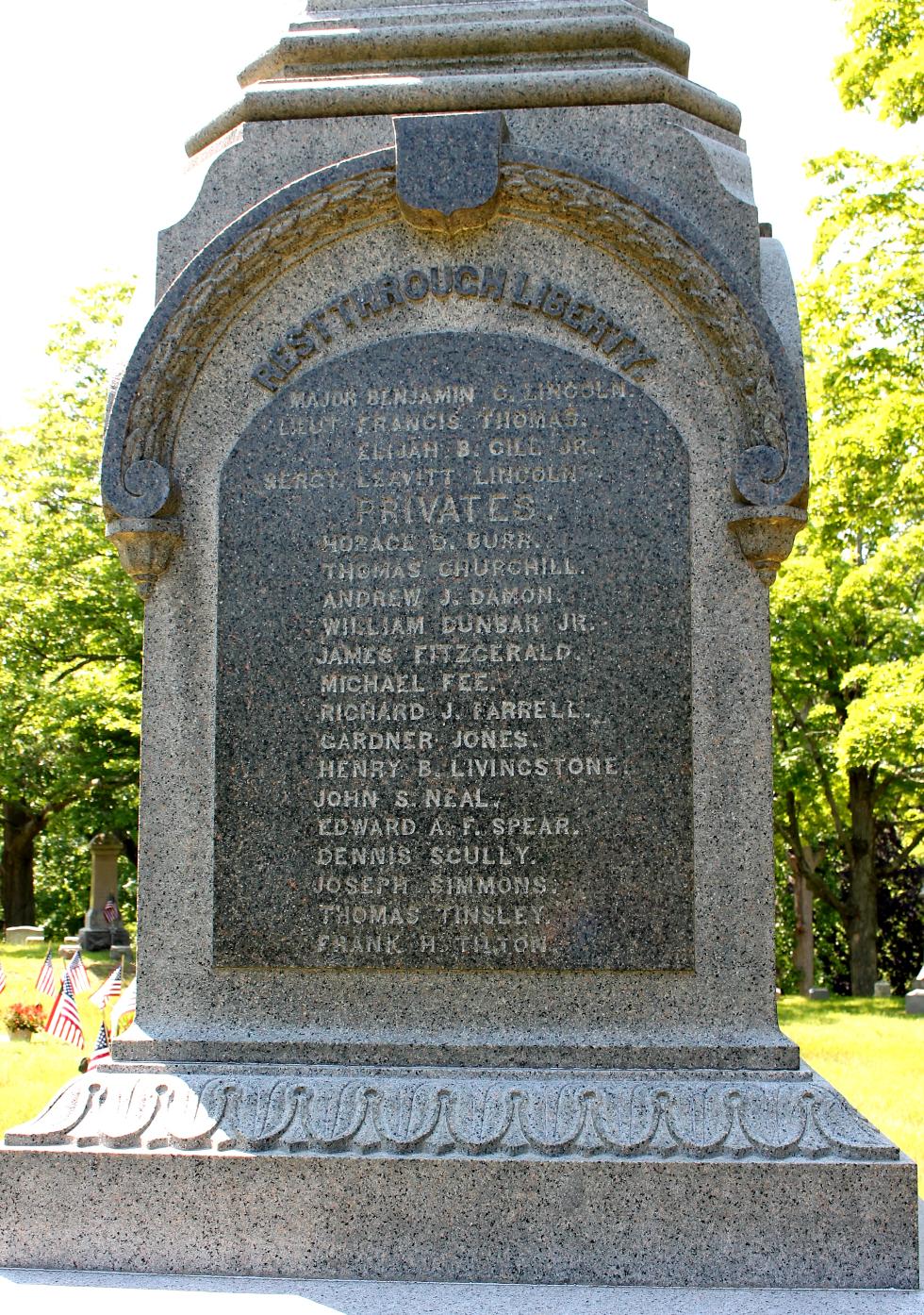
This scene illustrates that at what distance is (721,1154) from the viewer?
4484mm

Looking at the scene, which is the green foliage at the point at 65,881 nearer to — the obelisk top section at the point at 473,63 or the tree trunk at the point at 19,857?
the tree trunk at the point at 19,857

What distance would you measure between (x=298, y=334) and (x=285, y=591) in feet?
3.33

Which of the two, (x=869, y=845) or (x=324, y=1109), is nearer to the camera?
(x=324, y=1109)

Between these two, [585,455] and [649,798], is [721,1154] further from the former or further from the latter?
[585,455]

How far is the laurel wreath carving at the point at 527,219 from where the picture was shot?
5.14 meters

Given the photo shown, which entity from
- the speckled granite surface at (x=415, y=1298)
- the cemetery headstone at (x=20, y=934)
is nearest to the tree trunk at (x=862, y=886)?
the cemetery headstone at (x=20, y=934)

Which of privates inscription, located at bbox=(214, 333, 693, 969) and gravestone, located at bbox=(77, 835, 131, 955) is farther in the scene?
gravestone, located at bbox=(77, 835, 131, 955)

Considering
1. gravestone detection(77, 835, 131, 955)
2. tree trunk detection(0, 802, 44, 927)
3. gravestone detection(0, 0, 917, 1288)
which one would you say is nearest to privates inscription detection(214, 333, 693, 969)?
gravestone detection(0, 0, 917, 1288)

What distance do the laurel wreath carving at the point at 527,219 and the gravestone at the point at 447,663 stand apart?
14mm

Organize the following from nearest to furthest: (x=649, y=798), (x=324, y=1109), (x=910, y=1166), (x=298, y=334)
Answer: (x=910, y=1166)
(x=324, y=1109)
(x=649, y=798)
(x=298, y=334)

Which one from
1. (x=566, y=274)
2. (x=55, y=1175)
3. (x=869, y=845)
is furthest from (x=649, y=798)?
(x=869, y=845)

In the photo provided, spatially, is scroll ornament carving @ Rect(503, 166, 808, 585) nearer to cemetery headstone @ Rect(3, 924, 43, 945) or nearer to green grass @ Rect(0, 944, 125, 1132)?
green grass @ Rect(0, 944, 125, 1132)

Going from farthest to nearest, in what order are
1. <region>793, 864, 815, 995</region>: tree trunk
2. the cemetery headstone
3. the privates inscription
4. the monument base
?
the cemetery headstone
<region>793, 864, 815, 995</region>: tree trunk
the privates inscription
the monument base

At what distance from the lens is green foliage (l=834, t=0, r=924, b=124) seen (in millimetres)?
15055
